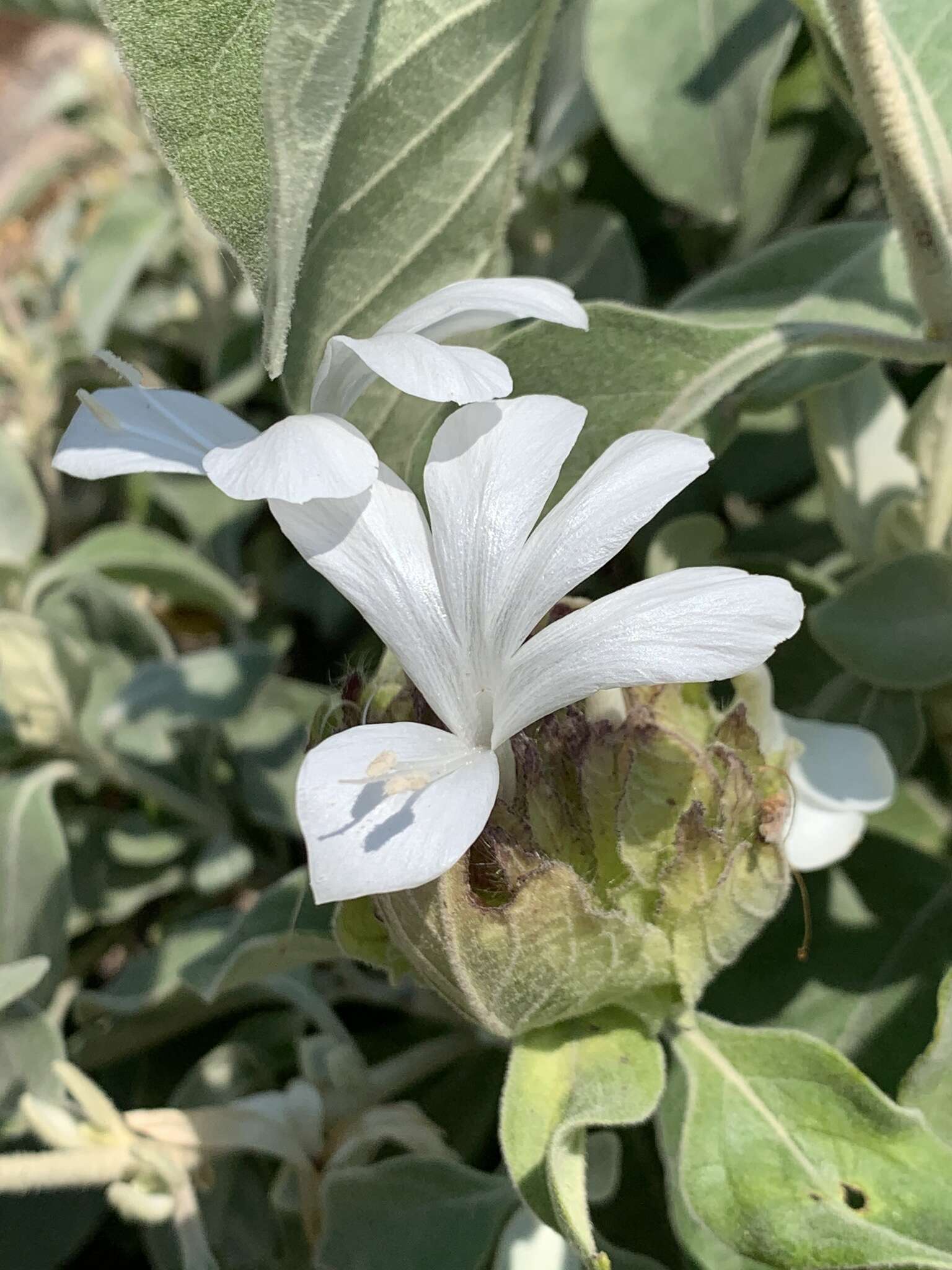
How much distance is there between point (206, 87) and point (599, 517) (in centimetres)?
19

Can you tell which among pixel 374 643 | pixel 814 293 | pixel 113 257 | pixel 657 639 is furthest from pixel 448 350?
pixel 113 257

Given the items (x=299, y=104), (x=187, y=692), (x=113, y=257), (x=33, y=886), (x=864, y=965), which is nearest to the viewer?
(x=299, y=104)

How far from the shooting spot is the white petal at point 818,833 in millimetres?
582

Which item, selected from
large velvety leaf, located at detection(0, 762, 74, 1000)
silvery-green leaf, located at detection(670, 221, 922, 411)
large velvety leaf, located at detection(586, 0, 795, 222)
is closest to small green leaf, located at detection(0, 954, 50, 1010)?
large velvety leaf, located at detection(0, 762, 74, 1000)

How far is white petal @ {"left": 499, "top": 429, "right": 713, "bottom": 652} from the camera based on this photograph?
1.26 feet

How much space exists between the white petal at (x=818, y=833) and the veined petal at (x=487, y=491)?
0.24 metres

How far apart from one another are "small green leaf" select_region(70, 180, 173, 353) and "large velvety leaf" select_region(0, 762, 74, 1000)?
0.50 m

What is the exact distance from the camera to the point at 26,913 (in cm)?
77

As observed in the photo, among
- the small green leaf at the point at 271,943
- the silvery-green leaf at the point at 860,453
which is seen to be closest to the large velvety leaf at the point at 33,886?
the small green leaf at the point at 271,943

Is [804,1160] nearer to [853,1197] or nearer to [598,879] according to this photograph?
[853,1197]

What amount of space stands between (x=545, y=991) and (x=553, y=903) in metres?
0.04

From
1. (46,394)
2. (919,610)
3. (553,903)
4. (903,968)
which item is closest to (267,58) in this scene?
(553,903)

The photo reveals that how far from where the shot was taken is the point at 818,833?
1.93ft

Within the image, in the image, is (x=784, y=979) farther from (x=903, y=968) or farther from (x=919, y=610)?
(x=919, y=610)
